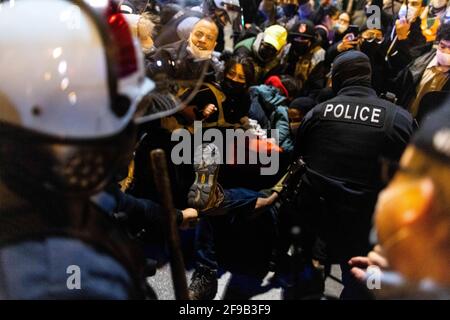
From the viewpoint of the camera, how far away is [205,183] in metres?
1.39

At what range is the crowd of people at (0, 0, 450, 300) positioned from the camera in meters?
0.84

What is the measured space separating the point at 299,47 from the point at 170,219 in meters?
2.65

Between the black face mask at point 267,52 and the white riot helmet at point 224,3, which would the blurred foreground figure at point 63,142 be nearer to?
the black face mask at point 267,52

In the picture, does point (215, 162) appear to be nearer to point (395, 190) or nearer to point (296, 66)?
point (395, 190)

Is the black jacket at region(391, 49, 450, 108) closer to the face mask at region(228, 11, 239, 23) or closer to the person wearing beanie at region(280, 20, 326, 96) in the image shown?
the person wearing beanie at region(280, 20, 326, 96)

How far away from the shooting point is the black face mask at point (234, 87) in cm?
226

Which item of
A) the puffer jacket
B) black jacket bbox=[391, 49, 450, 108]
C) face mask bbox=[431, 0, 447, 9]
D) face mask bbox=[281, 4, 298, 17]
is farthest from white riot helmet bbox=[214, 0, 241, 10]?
black jacket bbox=[391, 49, 450, 108]

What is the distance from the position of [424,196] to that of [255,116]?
1438mm

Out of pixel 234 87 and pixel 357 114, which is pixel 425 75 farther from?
pixel 234 87

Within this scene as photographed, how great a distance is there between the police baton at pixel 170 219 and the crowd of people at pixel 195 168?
0.07 meters

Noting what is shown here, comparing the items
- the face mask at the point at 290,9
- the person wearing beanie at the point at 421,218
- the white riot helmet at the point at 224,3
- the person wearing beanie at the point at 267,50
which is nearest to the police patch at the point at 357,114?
the person wearing beanie at the point at 421,218

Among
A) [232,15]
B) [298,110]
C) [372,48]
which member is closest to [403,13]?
[372,48]

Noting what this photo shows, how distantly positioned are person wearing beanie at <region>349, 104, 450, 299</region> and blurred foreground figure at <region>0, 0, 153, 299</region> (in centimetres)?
61

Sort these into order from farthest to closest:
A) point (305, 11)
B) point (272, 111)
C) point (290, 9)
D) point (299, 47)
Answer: point (290, 9), point (305, 11), point (299, 47), point (272, 111)
